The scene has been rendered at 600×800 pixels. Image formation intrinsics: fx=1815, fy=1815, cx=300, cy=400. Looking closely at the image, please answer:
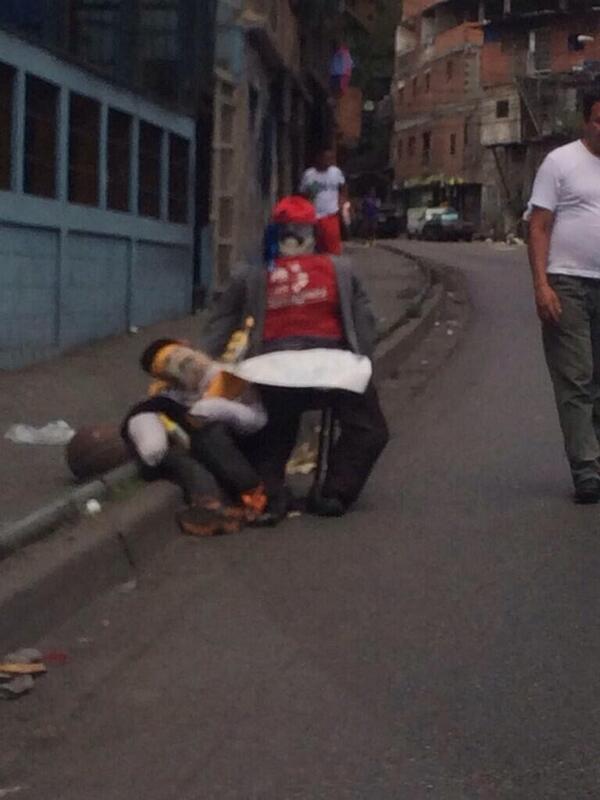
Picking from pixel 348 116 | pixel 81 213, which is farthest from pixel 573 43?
pixel 81 213

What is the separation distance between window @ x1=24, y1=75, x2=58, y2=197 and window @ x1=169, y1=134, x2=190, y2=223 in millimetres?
3700

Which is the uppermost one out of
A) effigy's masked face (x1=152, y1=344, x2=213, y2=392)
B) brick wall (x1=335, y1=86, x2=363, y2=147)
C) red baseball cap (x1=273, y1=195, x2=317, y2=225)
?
brick wall (x1=335, y1=86, x2=363, y2=147)

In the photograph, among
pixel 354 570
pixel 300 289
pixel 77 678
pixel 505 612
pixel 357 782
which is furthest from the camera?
pixel 300 289

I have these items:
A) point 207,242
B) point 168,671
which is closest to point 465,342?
point 207,242

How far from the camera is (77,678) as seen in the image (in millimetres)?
5820

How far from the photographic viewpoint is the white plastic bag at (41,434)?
985 cm

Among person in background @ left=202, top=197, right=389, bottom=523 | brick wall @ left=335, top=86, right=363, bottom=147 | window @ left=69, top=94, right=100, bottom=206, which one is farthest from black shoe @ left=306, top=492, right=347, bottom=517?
brick wall @ left=335, top=86, right=363, bottom=147

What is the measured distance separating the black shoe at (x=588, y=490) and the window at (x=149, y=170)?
28.9 feet

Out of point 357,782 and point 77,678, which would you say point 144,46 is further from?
point 357,782

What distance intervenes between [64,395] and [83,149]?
12.6 feet

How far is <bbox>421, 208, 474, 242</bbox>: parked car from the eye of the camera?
6794cm

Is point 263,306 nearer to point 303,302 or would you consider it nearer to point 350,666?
point 303,302

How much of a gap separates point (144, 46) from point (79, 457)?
905cm

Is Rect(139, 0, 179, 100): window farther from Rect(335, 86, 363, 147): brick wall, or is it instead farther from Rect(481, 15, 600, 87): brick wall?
Rect(481, 15, 600, 87): brick wall
